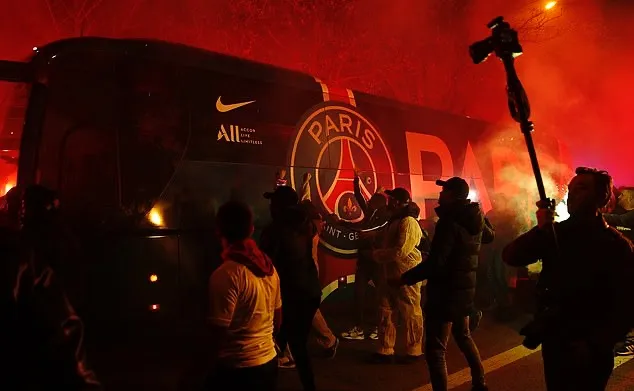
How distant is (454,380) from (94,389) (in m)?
4.19

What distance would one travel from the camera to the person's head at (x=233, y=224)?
2.63 meters

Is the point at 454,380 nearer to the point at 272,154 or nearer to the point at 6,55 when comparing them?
the point at 272,154

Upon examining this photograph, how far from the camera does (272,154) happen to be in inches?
241

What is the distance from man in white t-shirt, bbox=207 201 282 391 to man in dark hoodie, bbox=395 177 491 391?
1.66 m

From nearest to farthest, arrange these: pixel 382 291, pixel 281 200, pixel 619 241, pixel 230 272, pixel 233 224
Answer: pixel 230 272
pixel 233 224
pixel 619 241
pixel 281 200
pixel 382 291

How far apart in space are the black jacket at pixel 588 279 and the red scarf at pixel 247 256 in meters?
1.46

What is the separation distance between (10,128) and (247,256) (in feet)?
11.5

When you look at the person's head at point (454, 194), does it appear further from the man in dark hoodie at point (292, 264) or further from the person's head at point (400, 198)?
the person's head at point (400, 198)

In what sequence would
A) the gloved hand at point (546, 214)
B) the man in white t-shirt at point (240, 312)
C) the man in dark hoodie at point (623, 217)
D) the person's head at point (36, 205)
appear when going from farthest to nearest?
the man in dark hoodie at point (623, 217)
the person's head at point (36, 205)
the gloved hand at point (546, 214)
the man in white t-shirt at point (240, 312)

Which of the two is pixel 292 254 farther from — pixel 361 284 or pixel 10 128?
pixel 10 128

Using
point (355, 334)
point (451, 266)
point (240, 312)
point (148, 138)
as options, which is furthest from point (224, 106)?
point (240, 312)

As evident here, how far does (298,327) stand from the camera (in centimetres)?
413

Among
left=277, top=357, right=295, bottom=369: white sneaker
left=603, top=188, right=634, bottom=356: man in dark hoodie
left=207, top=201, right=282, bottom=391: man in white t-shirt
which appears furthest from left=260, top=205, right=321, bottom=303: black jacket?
left=603, top=188, right=634, bottom=356: man in dark hoodie

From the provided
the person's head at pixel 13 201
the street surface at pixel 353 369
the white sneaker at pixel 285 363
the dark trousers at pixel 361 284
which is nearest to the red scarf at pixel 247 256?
the street surface at pixel 353 369
